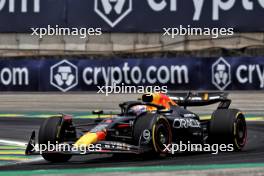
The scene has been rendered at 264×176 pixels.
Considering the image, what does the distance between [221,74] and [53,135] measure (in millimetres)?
10947

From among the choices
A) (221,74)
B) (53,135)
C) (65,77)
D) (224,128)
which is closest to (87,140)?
(53,135)

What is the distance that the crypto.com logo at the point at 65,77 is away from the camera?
77.8 ft

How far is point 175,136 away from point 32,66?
12.0m

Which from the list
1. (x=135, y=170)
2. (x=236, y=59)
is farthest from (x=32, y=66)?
(x=135, y=170)

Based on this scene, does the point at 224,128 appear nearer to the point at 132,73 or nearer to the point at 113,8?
the point at 132,73

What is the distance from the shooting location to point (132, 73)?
23.2 metres

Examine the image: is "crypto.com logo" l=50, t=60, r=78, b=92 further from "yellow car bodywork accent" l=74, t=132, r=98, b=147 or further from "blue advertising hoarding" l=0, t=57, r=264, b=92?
"yellow car bodywork accent" l=74, t=132, r=98, b=147

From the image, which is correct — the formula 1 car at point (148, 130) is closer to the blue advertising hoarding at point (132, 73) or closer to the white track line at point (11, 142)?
the white track line at point (11, 142)

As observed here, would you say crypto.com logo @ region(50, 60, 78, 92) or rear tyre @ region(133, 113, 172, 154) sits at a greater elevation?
crypto.com logo @ region(50, 60, 78, 92)

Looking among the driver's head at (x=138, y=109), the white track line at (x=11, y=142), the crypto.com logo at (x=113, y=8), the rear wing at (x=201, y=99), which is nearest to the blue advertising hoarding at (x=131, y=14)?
the crypto.com logo at (x=113, y=8)

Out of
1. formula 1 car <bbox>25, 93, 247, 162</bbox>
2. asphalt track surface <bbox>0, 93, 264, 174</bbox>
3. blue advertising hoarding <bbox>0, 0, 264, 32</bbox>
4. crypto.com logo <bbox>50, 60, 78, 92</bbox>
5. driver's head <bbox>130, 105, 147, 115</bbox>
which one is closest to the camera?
asphalt track surface <bbox>0, 93, 264, 174</bbox>

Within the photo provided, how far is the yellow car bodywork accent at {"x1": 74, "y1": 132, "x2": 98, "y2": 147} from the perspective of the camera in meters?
11.7

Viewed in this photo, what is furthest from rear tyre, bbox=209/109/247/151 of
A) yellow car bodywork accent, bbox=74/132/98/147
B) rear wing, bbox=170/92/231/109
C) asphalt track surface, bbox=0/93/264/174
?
yellow car bodywork accent, bbox=74/132/98/147

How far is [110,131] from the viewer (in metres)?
12.2
